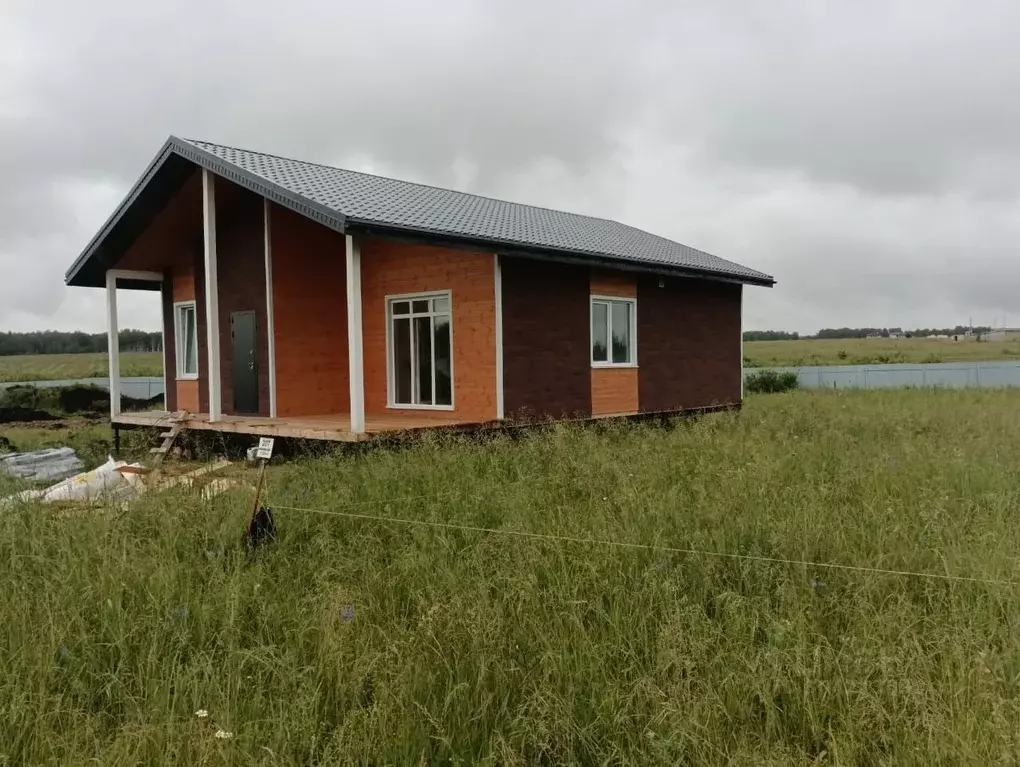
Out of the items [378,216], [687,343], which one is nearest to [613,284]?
[687,343]

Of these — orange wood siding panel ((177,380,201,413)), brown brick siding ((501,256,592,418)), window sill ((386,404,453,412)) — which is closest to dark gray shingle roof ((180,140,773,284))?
brown brick siding ((501,256,592,418))

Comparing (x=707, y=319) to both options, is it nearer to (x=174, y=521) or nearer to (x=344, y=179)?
(x=344, y=179)

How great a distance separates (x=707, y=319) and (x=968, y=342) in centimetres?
5913

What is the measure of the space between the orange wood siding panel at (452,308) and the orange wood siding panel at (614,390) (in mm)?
2169

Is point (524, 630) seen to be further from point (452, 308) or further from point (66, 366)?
point (66, 366)

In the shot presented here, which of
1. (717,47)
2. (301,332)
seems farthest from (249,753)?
(717,47)

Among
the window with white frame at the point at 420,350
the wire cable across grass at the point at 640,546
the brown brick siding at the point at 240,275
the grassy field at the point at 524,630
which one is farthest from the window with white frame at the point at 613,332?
the wire cable across grass at the point at 640,546

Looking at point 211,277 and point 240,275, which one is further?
point 240,275

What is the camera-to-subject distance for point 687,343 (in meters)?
13.5

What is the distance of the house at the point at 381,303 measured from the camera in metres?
9.95

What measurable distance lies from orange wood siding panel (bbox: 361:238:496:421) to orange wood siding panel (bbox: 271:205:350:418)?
A: 76 cm

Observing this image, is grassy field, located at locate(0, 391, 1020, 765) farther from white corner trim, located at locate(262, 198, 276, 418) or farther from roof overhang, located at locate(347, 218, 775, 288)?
white corner trim, located at locate(262, 198, 276, 418)

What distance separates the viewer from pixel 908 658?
3.01 m

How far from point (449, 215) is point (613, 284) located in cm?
306
